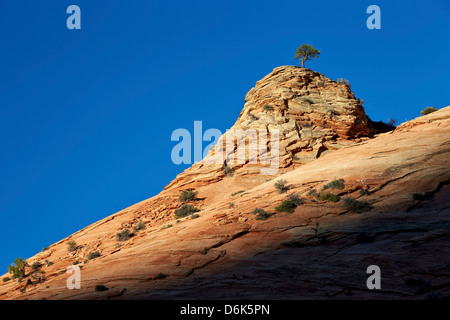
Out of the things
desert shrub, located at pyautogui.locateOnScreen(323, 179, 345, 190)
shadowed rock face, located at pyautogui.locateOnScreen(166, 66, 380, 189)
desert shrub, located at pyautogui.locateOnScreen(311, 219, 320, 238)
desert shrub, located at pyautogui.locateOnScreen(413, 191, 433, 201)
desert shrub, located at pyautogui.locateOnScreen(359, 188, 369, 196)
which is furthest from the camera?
shadowed rock face, located at pyautogui.locateOnScreen(166, 66, 380, 189)

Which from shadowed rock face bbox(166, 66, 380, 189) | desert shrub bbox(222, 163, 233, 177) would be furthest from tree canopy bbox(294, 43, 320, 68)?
desert shrub bbox(222, 163, 233, 177)

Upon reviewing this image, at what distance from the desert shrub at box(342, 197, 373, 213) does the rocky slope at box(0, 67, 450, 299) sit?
111 millimetres

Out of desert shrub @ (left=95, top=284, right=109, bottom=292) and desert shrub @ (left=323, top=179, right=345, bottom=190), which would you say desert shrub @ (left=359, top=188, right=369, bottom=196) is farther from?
desert shrub @ (left=95, top=284, right=109, bottom=292)

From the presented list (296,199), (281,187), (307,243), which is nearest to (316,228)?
(307,243)

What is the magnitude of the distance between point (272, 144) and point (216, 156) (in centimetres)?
670

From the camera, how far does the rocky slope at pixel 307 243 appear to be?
12.3 metres

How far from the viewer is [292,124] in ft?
132

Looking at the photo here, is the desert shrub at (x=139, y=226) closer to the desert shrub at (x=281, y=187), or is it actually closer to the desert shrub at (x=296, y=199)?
the desert shrub at (x=281, y=187)

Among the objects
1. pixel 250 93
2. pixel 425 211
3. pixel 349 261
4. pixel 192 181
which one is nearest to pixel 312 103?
pixel 250 93

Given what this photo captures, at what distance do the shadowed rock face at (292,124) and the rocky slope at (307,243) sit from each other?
654cm

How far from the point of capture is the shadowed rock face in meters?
37.3

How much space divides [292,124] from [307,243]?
85.6 ft

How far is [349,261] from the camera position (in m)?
13.4
